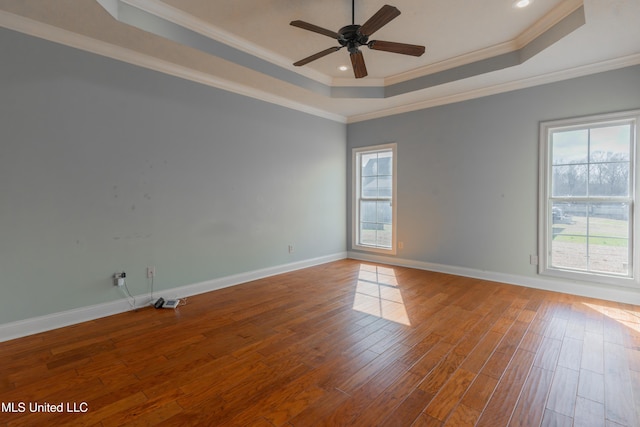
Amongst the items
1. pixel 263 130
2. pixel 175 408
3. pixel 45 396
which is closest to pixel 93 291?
pixel 45 396

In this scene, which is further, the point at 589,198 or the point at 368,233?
the point at 368,233

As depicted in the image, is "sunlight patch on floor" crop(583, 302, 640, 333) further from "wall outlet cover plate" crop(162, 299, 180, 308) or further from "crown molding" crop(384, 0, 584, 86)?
"wall outlet cover plate" crop(162, 299, 180, 308)

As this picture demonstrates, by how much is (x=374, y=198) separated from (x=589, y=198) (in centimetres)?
300

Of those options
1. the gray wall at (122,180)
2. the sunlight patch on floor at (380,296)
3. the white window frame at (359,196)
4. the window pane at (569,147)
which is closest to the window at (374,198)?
the white window frame at (359,196)

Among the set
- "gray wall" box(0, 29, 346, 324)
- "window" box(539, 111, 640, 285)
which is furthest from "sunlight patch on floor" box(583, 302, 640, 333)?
"gray wall" box(0, 29, 346, 324)

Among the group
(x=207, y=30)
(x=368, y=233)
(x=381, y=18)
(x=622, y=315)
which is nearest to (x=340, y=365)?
(x=381, y=18)

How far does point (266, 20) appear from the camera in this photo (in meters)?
3.00

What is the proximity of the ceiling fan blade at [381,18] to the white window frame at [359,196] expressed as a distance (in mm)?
2906

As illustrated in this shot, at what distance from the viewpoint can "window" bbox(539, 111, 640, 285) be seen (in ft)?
11.2

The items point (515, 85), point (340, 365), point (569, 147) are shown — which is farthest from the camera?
point (515, 85)

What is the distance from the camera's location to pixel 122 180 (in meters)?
3.12

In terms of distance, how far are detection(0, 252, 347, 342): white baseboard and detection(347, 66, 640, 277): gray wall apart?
2676 mm

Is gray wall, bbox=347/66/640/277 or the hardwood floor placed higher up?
gray wall, bbox=347/66/640/277

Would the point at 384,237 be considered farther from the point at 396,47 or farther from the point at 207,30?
the point at 207,30
